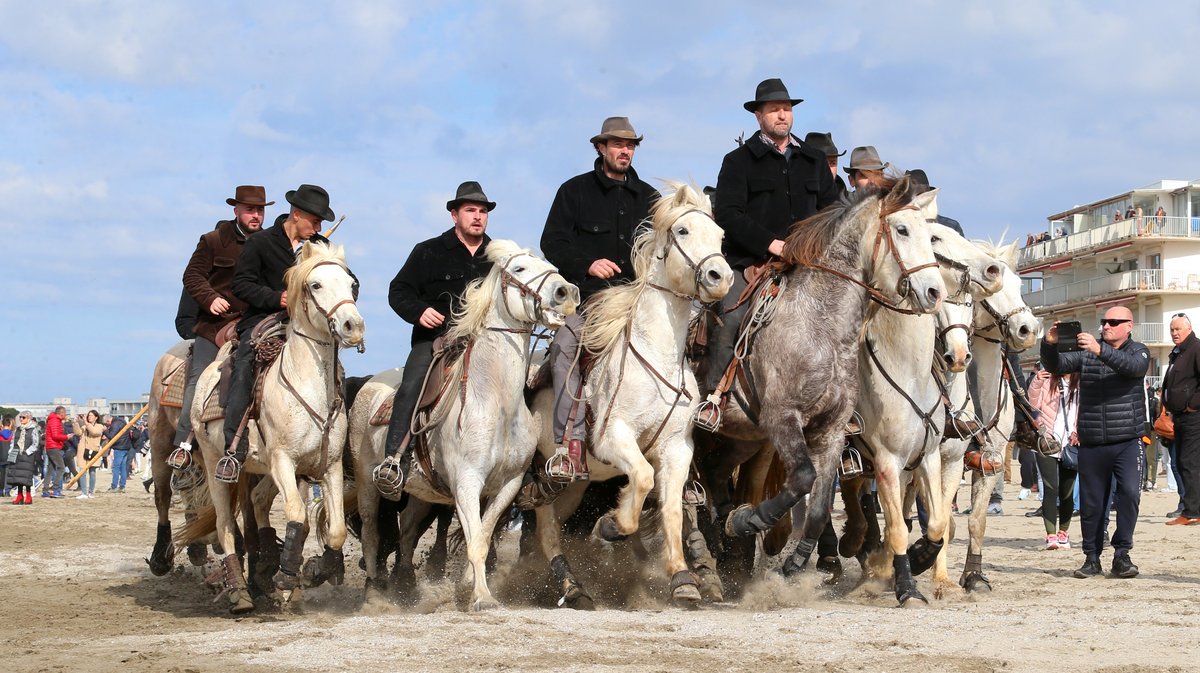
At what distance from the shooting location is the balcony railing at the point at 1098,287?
6925 cm

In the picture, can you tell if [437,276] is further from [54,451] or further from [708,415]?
[54,451]

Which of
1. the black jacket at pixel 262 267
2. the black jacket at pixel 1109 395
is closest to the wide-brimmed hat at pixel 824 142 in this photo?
the black jacket at pixel 1109 395

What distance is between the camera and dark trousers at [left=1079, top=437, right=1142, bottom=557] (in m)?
13.2

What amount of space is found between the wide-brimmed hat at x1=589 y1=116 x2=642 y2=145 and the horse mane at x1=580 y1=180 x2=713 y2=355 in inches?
42.0

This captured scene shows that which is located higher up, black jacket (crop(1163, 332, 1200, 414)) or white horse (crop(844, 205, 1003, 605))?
black jacket (crop(1163, 332, 1200, 414))

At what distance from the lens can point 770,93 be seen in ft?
39.5

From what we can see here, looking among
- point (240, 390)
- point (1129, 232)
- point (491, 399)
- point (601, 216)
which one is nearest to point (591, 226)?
point (601, 216)

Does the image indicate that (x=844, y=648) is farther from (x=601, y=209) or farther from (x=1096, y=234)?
(x=1096, y=234)

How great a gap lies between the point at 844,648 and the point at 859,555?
451 cm

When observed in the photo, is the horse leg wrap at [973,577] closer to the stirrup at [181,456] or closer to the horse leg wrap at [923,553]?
the horse leg wrap at [923,553]

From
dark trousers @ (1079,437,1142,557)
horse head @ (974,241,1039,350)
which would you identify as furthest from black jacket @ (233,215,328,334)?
dark trousers @ (1079,437,1142,557)

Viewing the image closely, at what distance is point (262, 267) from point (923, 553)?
5836 millimetres

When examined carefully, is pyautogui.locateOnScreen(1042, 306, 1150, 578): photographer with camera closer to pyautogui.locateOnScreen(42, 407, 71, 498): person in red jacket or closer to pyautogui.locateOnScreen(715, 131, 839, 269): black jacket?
pyautogui.locateOnScreen(715, 131, 839, 269): black jacket

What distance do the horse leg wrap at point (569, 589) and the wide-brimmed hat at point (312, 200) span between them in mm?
3478
